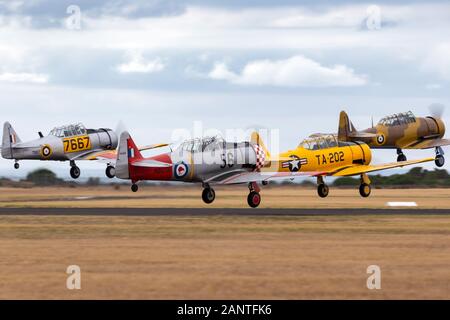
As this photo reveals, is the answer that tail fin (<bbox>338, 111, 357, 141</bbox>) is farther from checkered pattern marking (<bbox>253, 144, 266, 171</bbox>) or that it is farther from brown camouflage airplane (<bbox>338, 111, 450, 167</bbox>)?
checkered pattern marking (<bbox>253, 144, 266, 171</bbox>)

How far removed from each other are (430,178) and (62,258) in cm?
8249

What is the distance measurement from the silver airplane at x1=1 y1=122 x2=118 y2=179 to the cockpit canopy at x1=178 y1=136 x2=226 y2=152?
71.4ft

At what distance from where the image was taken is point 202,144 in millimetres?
41812

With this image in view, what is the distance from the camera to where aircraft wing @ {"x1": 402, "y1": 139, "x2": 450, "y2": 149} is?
195 feet

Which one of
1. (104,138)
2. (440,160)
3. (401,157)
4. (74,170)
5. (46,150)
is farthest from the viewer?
(104,138)

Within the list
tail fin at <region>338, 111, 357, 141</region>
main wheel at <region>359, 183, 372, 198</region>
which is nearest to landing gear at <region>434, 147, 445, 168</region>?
tail fin at <region>338, 111, 357, 141</region>

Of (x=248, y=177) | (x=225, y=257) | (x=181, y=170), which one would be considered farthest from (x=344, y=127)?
(x=225, y=257)

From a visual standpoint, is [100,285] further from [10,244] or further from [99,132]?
[99,132]

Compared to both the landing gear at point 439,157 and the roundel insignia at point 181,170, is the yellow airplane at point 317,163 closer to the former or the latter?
the roundel insignia at point 181,170

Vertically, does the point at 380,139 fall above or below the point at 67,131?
below

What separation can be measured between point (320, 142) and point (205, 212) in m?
10.2

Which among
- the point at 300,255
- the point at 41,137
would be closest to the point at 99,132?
the point at 41,137

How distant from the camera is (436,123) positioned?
61531 mm

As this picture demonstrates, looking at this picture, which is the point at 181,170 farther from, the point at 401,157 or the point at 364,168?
the point at 401,157
